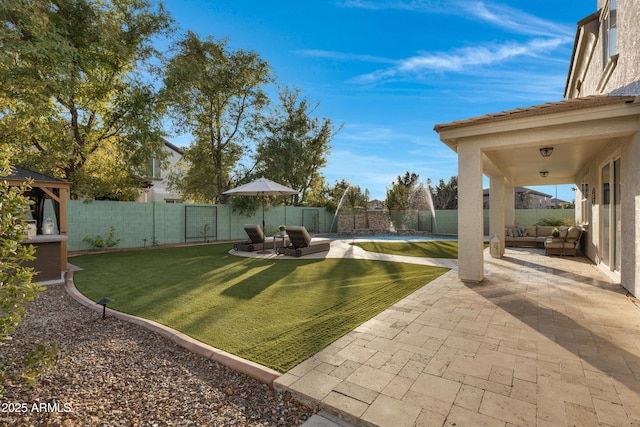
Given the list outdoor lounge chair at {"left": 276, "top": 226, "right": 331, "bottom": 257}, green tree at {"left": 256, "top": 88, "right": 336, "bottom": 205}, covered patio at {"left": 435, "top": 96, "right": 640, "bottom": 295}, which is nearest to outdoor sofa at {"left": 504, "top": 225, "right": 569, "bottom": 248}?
covered patio at {"left": 435, "top": 96, "right": 640, "bottom": 295}

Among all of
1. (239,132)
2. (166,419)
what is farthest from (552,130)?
(239,132)

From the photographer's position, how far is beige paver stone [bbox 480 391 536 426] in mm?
2092

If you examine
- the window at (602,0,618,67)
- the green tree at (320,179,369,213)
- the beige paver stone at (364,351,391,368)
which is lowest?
the beige paver stone at (364,351,391,368)

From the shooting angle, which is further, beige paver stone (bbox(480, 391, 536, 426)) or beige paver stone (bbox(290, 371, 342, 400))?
beige paver stone (bbox(290, 371, 342, 400))

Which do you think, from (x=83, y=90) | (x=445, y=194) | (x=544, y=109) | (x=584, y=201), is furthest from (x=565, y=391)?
(x=445, y=194)

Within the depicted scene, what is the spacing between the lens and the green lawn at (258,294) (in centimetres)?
356

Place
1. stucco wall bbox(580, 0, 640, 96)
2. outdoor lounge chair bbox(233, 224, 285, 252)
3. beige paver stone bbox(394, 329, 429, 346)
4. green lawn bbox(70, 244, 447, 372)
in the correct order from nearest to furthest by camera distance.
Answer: beige paver stone bbox(394, 329, 429, 346), green lawn bbox(70, 244, 447, 372), stucco wall bbox(580, 0, 640, 96), outdoor lounge chair bbox(233, 224, 285, 252)

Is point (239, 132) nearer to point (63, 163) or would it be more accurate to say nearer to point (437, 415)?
point (63, 163)

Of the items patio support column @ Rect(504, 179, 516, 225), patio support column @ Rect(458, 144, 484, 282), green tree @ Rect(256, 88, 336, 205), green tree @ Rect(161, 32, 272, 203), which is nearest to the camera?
patio support column @ Rect(458, 144, 484, 282)

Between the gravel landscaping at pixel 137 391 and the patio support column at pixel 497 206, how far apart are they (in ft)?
32.1

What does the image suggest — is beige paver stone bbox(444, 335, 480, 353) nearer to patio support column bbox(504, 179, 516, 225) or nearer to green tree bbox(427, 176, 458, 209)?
patio support column bbox(504, 179, 516, 225)

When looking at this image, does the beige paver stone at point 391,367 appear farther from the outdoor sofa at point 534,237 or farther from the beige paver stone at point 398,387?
the outdoor sofa at point 534,237

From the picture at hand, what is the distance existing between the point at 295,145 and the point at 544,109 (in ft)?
55.3

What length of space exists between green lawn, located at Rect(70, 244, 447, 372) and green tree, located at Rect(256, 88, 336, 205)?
11.4m
